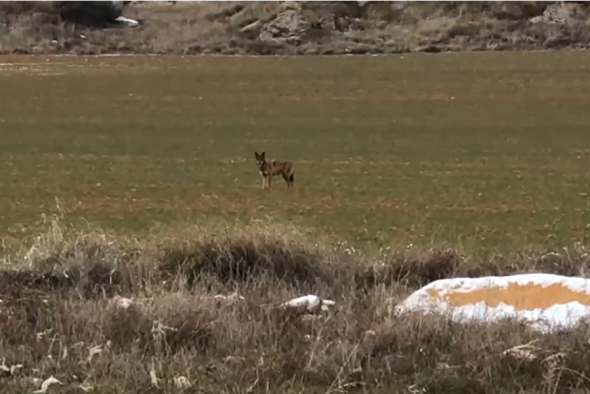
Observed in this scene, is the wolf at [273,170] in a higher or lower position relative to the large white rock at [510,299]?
lower

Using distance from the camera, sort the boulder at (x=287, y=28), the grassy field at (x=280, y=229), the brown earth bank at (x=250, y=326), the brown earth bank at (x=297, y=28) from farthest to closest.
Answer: the boulder at (x=287, y=28) → the brown earth bank at (x=297, y=28) → the grassy field at (x=280, y=229) → the brown earth bank at (x=250, y=326)

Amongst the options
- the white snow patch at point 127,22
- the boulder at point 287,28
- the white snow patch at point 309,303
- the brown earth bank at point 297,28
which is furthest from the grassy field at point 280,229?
the white snow patch at point 127,22

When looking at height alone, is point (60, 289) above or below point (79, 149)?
above

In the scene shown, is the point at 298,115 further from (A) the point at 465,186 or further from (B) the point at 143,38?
(B) the point at 143,38

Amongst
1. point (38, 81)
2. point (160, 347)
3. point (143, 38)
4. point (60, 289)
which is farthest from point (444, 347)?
point (143, 38)

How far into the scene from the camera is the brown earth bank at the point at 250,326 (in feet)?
26.4

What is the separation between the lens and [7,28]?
8444 centimetres

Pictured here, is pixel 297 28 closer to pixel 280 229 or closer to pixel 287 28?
pixel 287 28

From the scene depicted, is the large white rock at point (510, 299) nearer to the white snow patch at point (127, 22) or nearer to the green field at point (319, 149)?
the green field at point (319, 149)

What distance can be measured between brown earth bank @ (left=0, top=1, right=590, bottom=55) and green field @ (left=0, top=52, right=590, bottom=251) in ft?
63.0

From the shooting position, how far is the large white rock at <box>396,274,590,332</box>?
31.8 ft

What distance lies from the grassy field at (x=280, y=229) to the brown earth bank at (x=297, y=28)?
29439 millimetres

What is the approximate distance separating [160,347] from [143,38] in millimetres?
72918

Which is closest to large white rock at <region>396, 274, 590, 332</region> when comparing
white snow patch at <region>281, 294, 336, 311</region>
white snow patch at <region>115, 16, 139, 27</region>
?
white snow patch at <region>281, 294, 336, 311</region>
